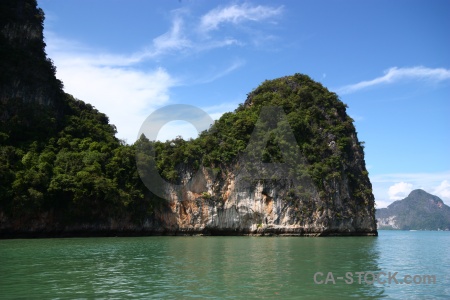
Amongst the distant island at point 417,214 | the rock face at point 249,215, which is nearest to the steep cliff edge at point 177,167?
the rock face at point 249,215

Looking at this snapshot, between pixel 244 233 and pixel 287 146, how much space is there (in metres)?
10.4

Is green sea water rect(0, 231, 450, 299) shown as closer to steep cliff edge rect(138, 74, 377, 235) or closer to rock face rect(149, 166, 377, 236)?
rock face rect(149, 166, 377, 236)

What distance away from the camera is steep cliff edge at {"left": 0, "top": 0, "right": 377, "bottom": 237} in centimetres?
3556

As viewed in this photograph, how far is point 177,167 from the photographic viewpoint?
42.6 metres

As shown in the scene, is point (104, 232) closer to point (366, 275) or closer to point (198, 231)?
point (198, 231)

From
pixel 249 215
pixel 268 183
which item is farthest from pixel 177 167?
pixel 268 183

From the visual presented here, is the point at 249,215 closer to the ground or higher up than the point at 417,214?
closer to the ground

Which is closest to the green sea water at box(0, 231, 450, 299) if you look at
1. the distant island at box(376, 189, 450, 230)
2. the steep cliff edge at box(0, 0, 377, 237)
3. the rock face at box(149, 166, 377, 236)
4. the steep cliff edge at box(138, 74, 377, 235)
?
the steep cliff edge at box(0, 0, 377, 237)

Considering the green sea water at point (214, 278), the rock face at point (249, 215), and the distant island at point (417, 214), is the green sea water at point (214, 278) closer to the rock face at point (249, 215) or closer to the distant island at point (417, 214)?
the rock face at point (249, 215)

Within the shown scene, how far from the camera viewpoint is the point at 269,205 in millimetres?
41062

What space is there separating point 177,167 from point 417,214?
164298mm

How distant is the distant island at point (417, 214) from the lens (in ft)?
551

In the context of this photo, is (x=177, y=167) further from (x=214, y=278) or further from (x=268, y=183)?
(x=214, y=278)

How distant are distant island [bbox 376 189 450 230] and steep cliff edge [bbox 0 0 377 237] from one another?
141 meters
